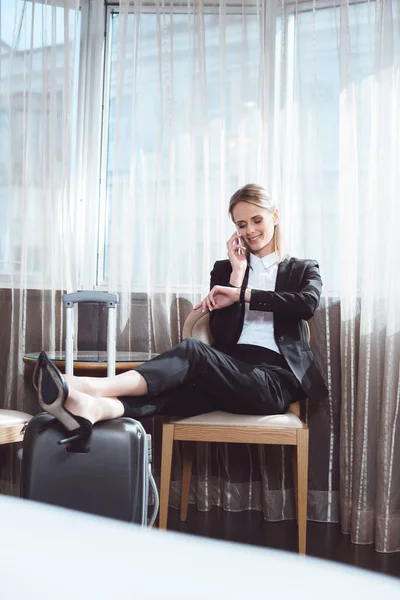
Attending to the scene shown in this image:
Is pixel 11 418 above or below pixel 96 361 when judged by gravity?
below

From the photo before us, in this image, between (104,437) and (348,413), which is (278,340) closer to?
(348,413)

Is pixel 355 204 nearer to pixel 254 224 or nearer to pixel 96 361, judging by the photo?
pixel 254 224

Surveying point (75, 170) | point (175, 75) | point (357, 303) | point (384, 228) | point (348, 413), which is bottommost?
point (348, 413)

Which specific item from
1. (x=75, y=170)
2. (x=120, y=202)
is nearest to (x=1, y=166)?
(x=75, y=170)

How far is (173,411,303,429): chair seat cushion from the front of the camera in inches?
83.4

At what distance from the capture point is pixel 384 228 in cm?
252

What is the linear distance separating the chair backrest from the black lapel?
30cm

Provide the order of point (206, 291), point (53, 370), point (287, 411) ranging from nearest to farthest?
point (53, 370), point (287, 411), point (206, 291)

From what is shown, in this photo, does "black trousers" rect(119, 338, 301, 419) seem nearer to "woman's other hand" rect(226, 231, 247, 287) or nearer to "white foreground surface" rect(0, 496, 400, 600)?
"woman's other hand" rect(226, 231, 247, 287)

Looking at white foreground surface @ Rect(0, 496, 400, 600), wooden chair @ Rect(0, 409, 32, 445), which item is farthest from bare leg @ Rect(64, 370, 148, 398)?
white foreground surface @ Rect(0, 496, 400, 600)

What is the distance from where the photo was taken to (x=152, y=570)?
10.9 inches

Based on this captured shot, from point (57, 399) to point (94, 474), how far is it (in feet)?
0.65

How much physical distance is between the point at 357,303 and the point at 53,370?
1.47 m

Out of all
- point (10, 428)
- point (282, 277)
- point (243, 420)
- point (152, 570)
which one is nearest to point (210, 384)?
point (243, 420)
